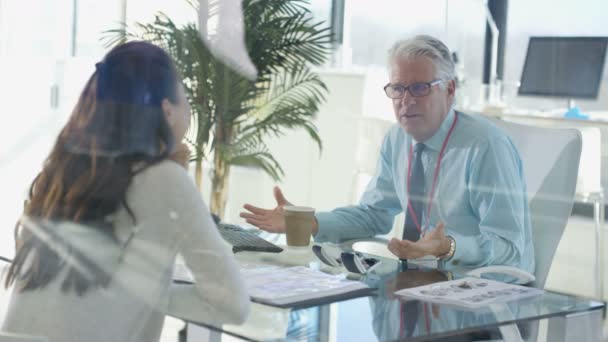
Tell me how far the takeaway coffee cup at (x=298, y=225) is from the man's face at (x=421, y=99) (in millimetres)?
510

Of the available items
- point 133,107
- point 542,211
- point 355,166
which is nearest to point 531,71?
point 355,166

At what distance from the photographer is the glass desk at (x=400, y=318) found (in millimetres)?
1289

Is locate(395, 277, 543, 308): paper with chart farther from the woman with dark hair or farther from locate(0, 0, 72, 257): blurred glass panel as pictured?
locate(0, 0, 72, 257): blurred glass panel

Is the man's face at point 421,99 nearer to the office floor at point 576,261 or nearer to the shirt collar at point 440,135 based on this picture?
the shirt collar at point 440,135

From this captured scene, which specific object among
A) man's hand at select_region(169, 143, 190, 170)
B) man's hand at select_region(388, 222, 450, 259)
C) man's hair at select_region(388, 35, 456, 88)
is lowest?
man's hand at select_region(388, 222, 450, 259)

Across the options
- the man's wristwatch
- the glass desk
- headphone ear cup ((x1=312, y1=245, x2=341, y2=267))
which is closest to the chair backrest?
the man's wristwatch

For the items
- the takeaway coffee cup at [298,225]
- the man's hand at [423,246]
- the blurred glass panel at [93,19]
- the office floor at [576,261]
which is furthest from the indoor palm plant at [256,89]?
the office floor at [576,261]

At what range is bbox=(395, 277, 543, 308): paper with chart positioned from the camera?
148 centimetres

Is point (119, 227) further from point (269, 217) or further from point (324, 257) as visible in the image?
point (269, 217)

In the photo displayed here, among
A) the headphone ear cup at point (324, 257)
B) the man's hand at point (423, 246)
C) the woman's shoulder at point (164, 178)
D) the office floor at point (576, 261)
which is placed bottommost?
the office floor at point (576, 261)

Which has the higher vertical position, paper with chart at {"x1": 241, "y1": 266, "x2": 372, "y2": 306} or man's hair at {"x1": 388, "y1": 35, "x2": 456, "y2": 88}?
man's hair at {"x1": 388, "y1": 35, "x2": 456, "y2": 88}

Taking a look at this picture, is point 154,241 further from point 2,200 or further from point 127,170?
point 2,200

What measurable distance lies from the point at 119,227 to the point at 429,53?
3.63ft

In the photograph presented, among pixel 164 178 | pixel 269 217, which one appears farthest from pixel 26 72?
pixel 164 178
